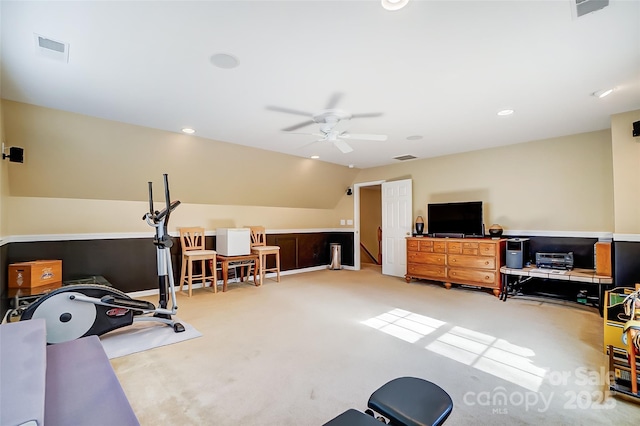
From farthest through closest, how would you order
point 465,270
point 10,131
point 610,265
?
point 465,270, point 610,265, point 10,131

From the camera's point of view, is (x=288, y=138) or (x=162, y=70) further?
(x=288, y=138)

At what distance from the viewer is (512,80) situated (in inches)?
112

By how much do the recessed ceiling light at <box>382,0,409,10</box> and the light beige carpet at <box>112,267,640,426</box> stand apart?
2629 millimetres

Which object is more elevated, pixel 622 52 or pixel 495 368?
pixel 622 52

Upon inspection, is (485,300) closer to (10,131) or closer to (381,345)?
(381,345)

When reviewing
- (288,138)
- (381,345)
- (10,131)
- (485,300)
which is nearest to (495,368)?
(381,345)

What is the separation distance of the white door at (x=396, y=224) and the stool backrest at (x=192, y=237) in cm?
398

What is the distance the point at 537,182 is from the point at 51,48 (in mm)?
6382

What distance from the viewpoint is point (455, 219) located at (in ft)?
18.2

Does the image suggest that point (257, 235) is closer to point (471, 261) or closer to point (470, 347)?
point (471, 261)

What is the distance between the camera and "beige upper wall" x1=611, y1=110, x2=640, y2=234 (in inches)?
143

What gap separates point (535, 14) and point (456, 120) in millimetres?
2031

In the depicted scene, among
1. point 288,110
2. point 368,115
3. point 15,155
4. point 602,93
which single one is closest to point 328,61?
point 288,110

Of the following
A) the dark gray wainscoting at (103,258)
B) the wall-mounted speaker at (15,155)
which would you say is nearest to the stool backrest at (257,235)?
the dark gray wainscoting at (103,258)
